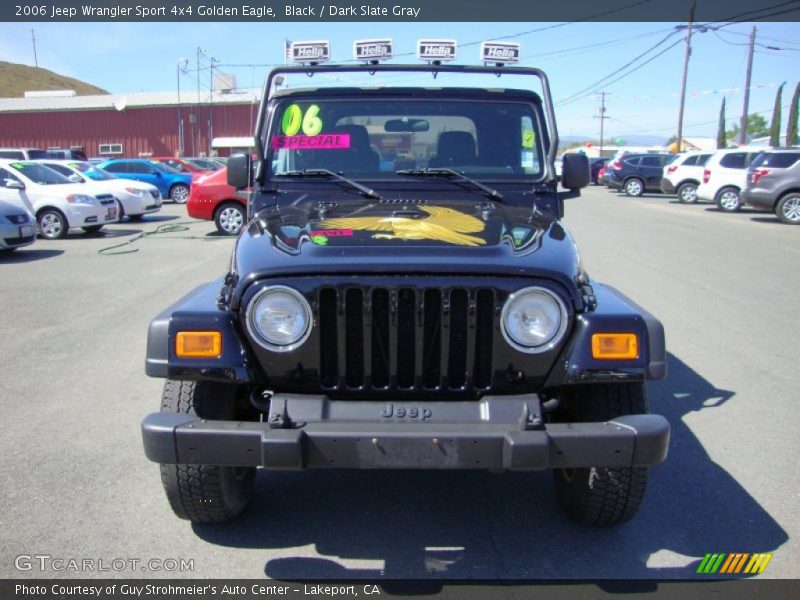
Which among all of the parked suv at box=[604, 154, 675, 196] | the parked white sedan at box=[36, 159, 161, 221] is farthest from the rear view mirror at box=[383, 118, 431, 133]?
the parked suv at box=[604, 154, 675, 196]

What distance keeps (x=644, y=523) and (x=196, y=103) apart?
47.5 metres

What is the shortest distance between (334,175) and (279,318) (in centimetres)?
148

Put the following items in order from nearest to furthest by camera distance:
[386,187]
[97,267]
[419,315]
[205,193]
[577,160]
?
1. [419,315]
2. [386,187]
3. [577,160]
4. [97,267]
5. [205,193]

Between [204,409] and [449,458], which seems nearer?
[449,458]

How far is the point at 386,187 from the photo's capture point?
399 cm

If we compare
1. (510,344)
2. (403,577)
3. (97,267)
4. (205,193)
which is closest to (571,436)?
(510,344)

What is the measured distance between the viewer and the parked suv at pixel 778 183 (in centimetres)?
1723

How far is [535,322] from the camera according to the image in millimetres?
2748

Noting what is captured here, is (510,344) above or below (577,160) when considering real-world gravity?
below

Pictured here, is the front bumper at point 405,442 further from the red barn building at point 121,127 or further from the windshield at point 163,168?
the red barn building at point 121,127

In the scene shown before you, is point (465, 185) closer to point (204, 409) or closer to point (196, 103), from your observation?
point (204, 409)

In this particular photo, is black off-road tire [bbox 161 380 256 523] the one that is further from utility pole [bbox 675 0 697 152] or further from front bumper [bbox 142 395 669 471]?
utility pole [bbox 675 0 697 152]

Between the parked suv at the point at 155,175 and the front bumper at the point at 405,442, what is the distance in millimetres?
20889

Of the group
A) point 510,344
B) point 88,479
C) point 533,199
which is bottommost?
point 88,479
